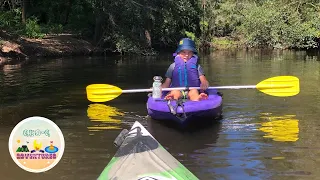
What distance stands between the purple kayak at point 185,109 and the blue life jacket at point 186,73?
42cm

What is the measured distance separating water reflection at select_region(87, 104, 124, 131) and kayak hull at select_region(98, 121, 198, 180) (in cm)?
285

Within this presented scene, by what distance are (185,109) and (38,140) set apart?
2689 millimetres

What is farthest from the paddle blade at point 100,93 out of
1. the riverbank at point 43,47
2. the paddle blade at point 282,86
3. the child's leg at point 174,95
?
the riverbank at point 43,47

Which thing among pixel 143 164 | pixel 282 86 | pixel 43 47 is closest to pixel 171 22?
pixel 43 47

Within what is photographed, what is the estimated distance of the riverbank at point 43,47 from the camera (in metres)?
17.8

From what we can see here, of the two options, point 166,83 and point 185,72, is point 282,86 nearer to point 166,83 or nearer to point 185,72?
point 185,72

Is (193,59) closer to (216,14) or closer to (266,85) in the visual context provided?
(266,85)

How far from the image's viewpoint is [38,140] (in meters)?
3.36

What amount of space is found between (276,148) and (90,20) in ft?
66.6

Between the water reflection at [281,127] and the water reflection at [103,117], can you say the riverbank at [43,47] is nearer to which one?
the water reflection at [103,117]

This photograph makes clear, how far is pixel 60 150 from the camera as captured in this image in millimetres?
A: 3490

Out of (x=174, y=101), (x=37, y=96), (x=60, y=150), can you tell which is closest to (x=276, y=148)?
(x=174, y=101)

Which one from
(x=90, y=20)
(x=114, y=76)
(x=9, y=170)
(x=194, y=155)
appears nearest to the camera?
(x=9, y=170)

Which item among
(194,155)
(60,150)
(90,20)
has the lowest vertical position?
(194,155)
